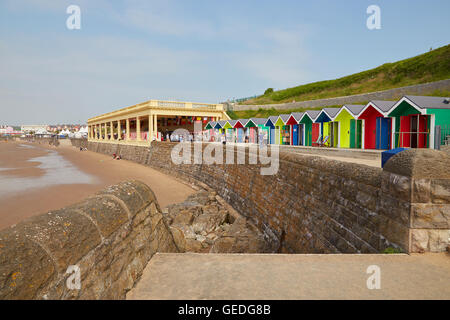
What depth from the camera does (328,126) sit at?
805 inches

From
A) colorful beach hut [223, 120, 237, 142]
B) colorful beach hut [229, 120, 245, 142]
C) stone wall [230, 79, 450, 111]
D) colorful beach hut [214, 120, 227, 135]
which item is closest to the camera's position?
stone wall [230, 79, 450, 111]

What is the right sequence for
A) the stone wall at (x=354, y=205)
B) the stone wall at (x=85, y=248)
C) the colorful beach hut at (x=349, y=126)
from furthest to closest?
the colorful beach hut at (x=349, y=126)
the stone wall at (x=354, y=205)
the stone wall at (x=85, y=248)

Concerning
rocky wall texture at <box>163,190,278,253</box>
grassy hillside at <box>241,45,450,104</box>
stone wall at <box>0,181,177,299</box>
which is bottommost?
rocky wall texture at <box>163,190,278,253</box>

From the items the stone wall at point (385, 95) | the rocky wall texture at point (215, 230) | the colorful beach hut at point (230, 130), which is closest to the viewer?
the rocky wall texture at point (215, 230)

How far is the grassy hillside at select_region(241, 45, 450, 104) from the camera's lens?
125 feet

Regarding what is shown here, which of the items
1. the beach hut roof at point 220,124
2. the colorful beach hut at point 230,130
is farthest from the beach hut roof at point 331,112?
the beach hut roof at point 220,124

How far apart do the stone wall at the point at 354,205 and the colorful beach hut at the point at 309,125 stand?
11144mm

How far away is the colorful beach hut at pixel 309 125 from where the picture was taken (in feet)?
71.2

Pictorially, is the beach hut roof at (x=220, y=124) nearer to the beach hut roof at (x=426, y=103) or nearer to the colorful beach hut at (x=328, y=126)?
the colorful beach hut at (x=328, y=126)

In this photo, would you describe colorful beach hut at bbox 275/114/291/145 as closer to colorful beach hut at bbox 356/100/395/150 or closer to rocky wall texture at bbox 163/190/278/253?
colorful beach hut at bbox 356/100/395/150

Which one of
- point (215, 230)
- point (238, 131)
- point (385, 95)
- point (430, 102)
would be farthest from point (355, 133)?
point (385, 95)

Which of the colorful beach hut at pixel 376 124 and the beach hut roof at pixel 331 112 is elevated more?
the beach hut roof at pixel 331 112

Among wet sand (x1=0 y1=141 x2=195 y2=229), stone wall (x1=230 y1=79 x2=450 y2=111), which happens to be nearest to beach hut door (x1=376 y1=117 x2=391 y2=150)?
wet sand (x1=0 y1=141 x2=195 y2=229)

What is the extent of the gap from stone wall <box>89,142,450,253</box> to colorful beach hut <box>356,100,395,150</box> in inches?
331
